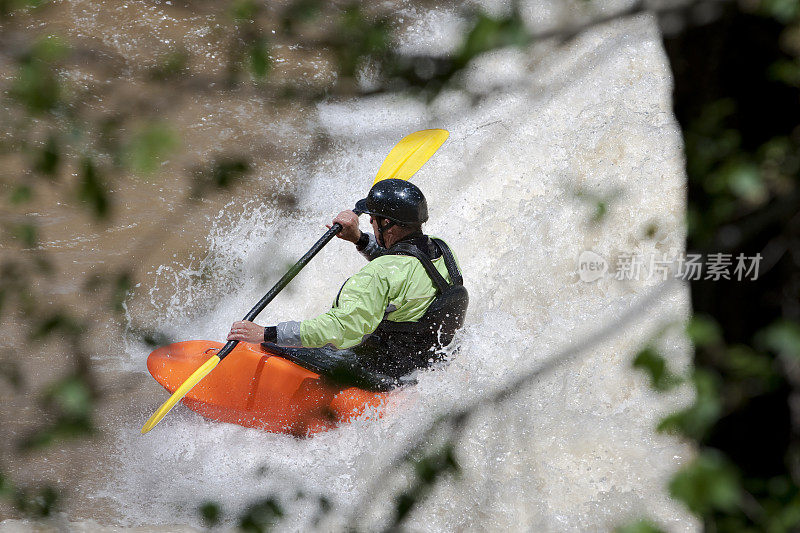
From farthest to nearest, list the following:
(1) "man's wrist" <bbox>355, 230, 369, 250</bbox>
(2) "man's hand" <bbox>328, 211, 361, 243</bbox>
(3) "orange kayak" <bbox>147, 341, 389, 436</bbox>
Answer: (1) "man's wrist" <bbox>355, 230, 369, 250</bbox> → (2) "man's hand" <bbox>328, 211, 361, 243</bbox> → (3) "orange kayak" <bbox>147, 341, 389, 436</bbox>

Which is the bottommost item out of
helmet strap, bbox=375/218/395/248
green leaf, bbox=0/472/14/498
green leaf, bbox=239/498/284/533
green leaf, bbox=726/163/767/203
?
helmet strap, bbox=375/218/395/248

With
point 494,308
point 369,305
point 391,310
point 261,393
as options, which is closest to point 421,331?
point 391,310

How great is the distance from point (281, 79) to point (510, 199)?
2.66 m

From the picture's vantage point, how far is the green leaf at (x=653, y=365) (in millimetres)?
846

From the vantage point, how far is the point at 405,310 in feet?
10.1

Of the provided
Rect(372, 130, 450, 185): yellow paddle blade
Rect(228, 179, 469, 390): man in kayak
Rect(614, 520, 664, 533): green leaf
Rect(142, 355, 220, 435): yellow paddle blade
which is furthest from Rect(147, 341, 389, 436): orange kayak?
Rect(614, 520, 664, 533): green leaf

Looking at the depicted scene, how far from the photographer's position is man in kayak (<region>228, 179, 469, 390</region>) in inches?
115

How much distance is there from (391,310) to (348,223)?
2.07ft

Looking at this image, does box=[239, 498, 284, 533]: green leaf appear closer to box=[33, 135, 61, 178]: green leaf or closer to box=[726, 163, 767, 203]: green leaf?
box=[33, 135, 61, 178]: green leaf

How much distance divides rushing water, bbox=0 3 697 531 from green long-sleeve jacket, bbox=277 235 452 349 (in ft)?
1.31

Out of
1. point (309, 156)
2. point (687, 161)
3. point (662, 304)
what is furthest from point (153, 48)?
point (687, 161)

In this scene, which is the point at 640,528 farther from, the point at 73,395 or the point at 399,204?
the point at 399,204

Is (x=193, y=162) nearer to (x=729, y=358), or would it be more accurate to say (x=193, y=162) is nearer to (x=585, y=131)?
(x=585, y=131)

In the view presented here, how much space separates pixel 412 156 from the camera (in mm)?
3988
